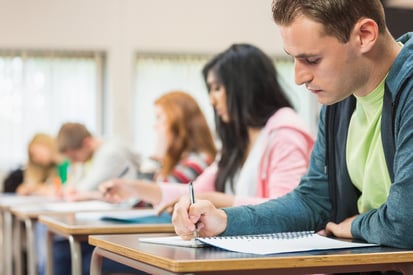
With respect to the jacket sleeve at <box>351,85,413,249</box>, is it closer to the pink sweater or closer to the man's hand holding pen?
the man's hand holding pen

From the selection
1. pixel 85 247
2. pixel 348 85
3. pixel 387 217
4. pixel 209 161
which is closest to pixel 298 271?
pixel 387 217

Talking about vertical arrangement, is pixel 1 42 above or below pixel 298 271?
above

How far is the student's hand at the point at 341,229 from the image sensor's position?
1.71 meters

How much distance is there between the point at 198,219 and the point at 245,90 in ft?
3.93

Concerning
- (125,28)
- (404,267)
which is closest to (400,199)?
(404,267)

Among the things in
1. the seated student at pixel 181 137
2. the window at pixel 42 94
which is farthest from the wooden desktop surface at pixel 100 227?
the window at pixel 42 94

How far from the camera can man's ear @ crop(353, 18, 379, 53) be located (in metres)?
1.59

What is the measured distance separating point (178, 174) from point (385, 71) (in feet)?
6.64

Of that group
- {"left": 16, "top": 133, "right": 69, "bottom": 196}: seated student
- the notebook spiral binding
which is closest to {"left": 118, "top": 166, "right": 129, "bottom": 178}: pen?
{"left": 16, "top": 133, "right": 69, "bottom": 196}: seated student

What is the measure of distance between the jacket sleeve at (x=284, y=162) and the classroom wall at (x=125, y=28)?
16.3 ft

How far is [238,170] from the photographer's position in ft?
9.32

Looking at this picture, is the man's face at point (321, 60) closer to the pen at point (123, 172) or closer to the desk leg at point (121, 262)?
the desk leg at point (121, 262)

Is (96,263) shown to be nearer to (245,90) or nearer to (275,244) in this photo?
(275,244)

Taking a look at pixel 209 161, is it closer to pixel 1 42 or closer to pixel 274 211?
pixel 274 211
